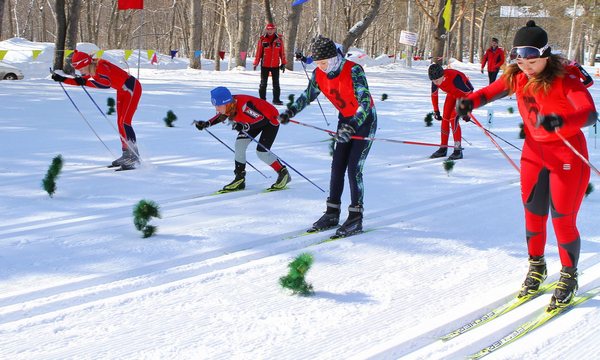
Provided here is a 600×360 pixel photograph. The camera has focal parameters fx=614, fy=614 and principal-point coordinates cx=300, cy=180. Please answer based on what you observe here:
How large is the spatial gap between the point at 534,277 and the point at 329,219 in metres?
1.87

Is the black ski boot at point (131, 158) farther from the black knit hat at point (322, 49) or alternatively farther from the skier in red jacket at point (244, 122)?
the black knit hat at point (322, 49)

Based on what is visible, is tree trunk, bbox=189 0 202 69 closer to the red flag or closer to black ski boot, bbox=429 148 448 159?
the red flag

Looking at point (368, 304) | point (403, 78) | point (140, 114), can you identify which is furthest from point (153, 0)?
point (368, 304)

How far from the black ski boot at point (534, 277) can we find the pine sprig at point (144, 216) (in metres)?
2.73

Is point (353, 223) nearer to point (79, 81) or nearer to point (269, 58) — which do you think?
point (79, 81)

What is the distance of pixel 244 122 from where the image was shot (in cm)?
630

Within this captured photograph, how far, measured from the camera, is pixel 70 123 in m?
10.2

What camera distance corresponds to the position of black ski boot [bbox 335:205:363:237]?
4902mm

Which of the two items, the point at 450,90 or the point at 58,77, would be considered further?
the point at 450,90

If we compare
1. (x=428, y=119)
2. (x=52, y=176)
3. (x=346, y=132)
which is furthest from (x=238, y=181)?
(x=428, y=119)

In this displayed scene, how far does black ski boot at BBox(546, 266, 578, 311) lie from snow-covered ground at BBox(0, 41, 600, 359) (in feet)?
0.35

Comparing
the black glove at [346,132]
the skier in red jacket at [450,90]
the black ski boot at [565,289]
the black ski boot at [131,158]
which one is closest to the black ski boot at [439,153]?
the skier in red jacket at [450,90]

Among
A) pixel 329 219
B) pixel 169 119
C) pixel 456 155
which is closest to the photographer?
pixel 329 219

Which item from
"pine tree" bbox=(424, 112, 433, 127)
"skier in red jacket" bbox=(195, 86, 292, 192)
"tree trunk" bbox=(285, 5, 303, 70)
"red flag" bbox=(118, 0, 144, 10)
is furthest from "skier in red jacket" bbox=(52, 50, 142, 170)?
"tree trunk" bbox=(285, 5, 303, 70)
